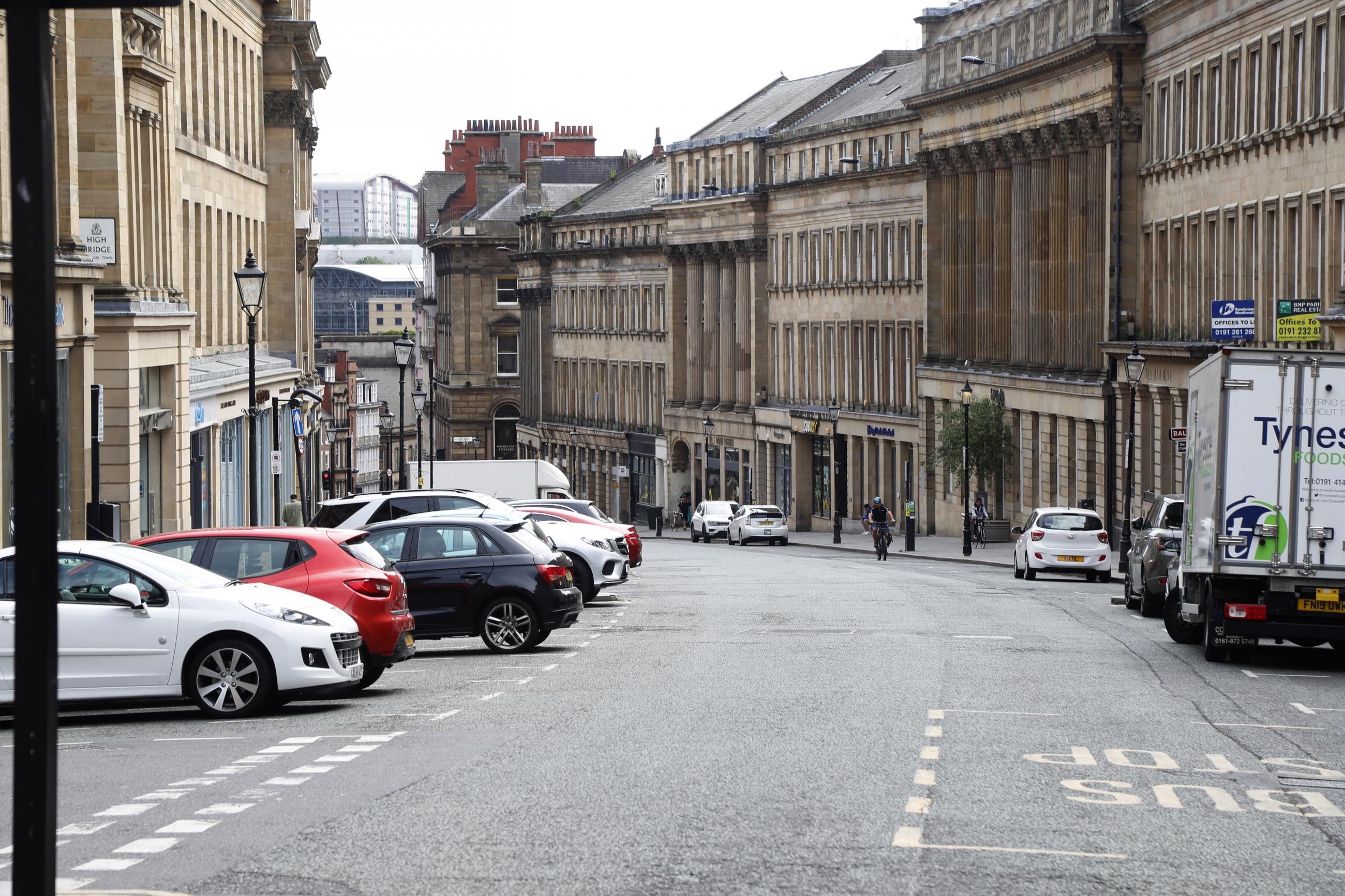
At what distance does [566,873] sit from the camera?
9.87 m

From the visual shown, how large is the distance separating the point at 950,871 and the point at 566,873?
5.80 ft

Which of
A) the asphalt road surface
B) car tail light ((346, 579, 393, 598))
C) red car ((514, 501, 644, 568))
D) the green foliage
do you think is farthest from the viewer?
the green foliage

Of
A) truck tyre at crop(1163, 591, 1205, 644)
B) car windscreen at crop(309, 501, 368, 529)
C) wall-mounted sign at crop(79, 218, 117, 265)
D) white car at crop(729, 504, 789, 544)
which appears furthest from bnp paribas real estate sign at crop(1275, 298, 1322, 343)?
white car at crop(729, 504, 789, 544)

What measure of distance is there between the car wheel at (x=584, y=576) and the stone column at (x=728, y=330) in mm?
70215

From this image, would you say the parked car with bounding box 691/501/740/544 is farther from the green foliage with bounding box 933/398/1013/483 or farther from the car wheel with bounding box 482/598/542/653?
the car wheel with bounding box 482/598/542/653

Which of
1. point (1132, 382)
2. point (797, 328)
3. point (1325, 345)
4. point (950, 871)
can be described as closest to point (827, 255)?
point (797, 328)

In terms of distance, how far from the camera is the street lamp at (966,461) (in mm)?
62034

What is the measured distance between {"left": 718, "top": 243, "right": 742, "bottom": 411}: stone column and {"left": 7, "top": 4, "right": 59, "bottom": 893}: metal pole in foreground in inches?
3853

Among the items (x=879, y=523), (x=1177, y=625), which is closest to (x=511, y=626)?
(x=1177, y=625)

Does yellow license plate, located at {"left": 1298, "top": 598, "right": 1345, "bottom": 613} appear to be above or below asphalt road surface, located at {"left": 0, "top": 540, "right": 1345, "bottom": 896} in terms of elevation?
above

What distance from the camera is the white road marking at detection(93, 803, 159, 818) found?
468 inches

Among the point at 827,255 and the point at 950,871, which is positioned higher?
the point at 827,255

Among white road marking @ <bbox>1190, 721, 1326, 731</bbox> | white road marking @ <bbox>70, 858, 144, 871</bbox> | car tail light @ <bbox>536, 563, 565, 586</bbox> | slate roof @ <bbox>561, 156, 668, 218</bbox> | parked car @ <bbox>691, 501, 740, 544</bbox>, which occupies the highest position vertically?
slate roof @ <bbox>561, 156, 668, 218</bbox>

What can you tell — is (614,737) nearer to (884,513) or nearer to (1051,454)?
(884,513)
